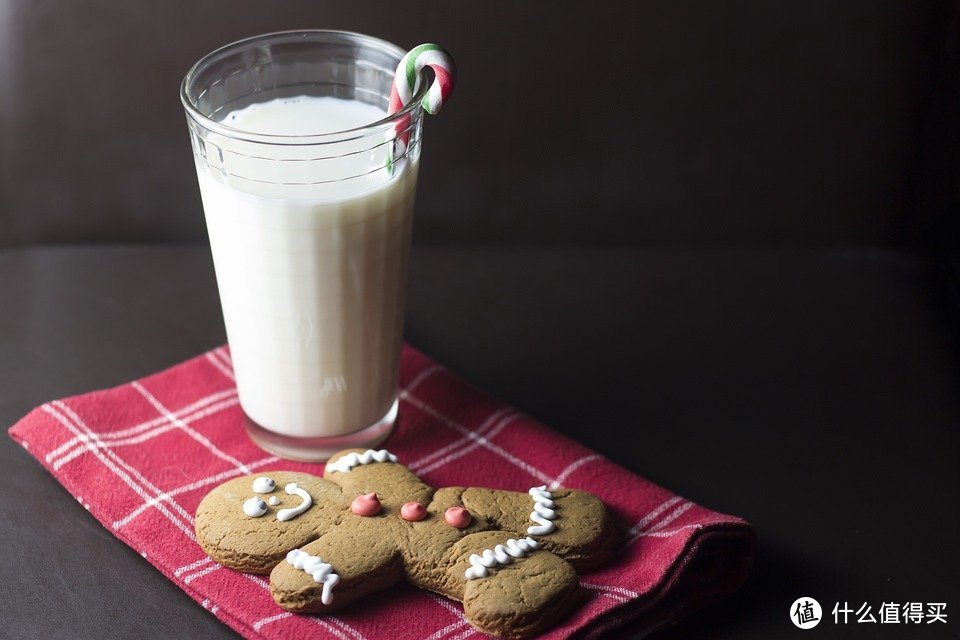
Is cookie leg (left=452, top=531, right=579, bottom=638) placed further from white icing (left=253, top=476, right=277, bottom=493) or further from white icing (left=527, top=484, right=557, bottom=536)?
white icing (left=253, top=476, right=277, bottom=493)

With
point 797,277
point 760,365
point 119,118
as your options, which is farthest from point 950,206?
point 119,118

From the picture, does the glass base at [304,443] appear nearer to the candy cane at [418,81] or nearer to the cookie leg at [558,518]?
the cookie leg at [558,518]

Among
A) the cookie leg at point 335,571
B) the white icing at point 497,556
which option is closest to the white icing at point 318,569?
the cookie leg at point 335,571

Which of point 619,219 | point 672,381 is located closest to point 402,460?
point 672,381

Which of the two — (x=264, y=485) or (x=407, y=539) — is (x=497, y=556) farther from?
(x=264, y=485)

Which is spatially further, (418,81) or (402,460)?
(402,460)
